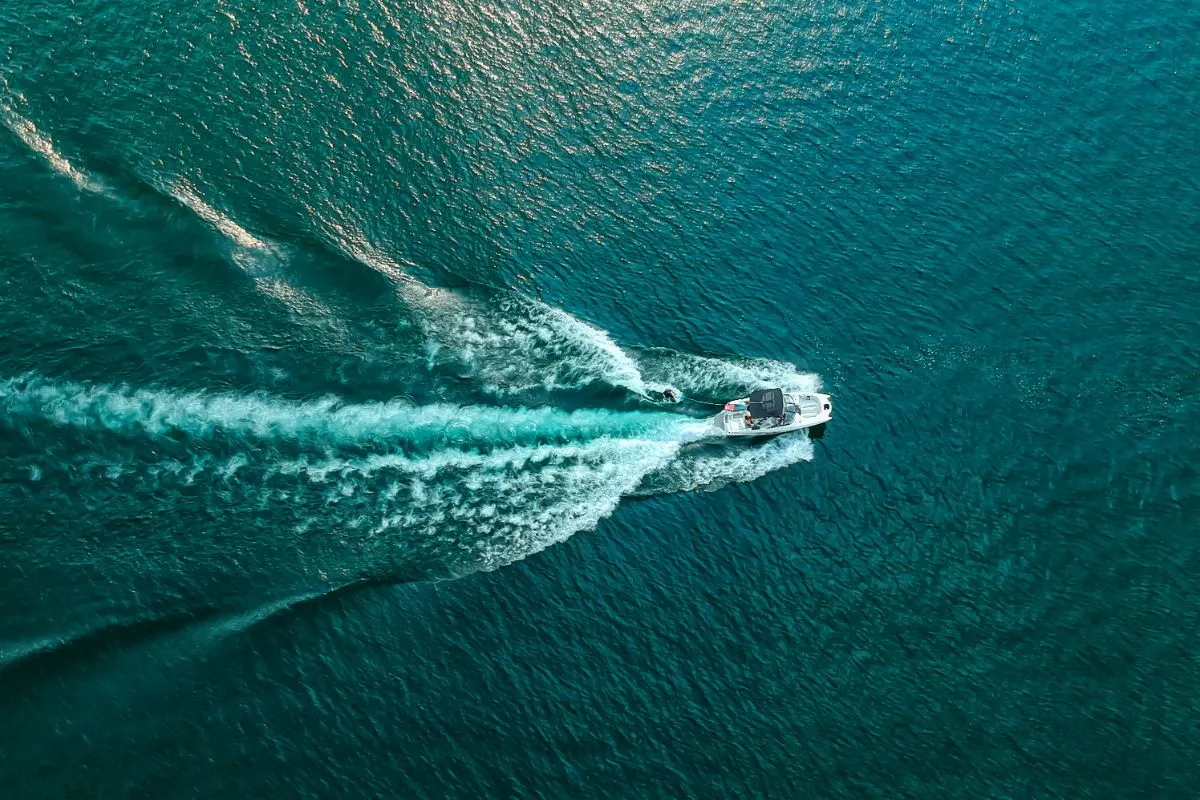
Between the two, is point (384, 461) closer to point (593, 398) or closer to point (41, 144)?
point (593, 398)

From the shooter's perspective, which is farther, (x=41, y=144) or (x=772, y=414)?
(x=41, y=144)

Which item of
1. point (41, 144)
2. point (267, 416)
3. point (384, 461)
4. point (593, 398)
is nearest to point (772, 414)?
point (593, 398)

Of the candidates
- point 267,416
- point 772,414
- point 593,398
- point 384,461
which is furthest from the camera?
point 593,398

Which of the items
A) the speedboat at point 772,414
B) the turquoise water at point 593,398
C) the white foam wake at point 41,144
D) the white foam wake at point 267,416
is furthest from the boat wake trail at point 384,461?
the white foam wake at point 41,144

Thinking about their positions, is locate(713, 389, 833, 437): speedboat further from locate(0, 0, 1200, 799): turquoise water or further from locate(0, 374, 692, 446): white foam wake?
locate(0, 374, 692, 446): white foam wake

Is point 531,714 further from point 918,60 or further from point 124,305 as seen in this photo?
point 918,60

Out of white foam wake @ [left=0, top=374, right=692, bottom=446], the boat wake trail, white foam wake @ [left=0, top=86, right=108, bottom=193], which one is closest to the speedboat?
the boat wake trail

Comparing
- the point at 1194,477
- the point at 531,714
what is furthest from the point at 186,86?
the point at 1194,477
